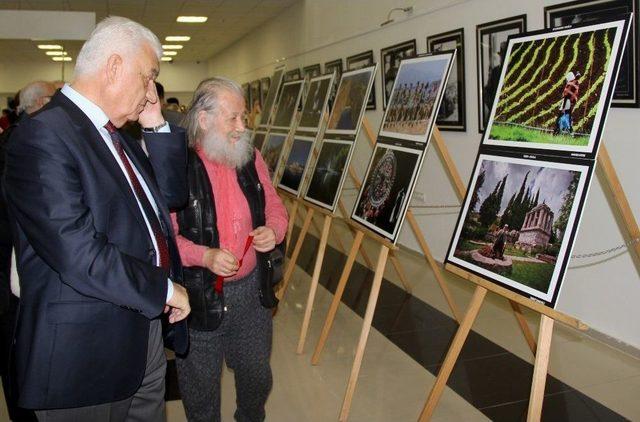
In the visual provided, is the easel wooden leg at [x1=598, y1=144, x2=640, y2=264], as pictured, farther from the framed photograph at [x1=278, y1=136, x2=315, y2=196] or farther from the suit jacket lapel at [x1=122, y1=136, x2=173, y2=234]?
the framed photograph at [x1=278, y1=136, x2=315, y2=196]

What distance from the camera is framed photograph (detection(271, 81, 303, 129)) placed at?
5418 mm

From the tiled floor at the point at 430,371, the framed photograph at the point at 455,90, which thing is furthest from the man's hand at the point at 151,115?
the framed photograph at the point at 455,90

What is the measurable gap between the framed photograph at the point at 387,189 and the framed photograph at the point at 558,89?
0.58m

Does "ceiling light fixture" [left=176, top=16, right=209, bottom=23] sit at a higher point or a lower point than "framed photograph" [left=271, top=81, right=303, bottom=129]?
higher

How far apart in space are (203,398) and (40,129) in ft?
4.25

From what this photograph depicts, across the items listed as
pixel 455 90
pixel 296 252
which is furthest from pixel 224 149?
pixel 455 90

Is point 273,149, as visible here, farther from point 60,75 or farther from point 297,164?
point 60,75

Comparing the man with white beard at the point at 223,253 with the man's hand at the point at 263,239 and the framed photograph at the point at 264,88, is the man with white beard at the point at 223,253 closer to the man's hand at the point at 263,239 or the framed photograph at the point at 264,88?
the man's hand at the point at 263,239

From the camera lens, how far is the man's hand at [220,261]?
6.78 ft

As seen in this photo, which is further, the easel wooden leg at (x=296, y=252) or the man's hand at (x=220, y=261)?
the easel wooden leg at (x=296, y=252)

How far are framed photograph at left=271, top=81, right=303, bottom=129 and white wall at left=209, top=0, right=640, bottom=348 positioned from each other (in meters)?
1.37

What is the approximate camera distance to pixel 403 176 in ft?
10.2

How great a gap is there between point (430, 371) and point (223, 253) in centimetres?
183

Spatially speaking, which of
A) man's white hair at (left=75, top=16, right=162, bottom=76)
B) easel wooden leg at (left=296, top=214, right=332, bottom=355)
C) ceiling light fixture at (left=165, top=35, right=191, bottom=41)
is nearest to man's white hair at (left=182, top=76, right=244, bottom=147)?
man's white hair at (left=75, top=16, right=162, bottom=76)
